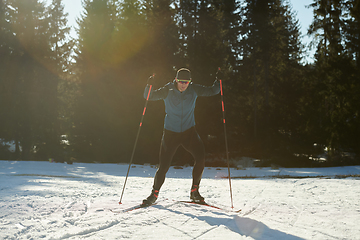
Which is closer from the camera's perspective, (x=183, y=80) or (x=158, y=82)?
(x=183, y=80)

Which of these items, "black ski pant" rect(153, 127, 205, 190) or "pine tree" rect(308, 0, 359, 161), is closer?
"black ski pant" rect(153, 127, 205, 190)

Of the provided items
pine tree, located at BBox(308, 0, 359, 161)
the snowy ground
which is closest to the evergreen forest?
pine tree, located at BBox(308, 0, 359, 161)

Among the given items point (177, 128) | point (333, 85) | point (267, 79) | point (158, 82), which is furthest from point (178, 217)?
point (267, 79)

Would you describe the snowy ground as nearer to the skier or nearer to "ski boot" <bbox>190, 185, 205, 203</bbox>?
"ski boot" <bbox>190, 185, 205, 203</bbox>

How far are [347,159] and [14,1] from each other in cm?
2348

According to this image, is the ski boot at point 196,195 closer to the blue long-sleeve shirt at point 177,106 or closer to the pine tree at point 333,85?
the blue long-sleeve shirt at point 177,106

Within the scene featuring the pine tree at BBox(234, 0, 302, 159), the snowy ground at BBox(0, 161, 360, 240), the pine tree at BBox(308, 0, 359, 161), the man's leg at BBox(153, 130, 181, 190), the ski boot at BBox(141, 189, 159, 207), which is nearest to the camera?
the snowy ground at BBox(0, 161, 360, 240)

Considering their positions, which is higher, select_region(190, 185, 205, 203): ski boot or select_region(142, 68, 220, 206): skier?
select_region(142, 68, 220, 206): skier

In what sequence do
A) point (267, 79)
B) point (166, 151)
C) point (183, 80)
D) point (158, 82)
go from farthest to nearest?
1. point (267, 79)
2. point (158, 82)
3. point (166, 151)
4. point (183, 80)

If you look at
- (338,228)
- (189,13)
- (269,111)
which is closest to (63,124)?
(189,13)

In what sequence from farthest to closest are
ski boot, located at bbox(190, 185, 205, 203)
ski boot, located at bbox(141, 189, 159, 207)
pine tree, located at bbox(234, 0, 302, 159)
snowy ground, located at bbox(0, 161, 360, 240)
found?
pine tree, located at bbox(234, 0, 302, 159) < ski boot, located at bbox(190, 185, 205, 203) < ski boot, located at bbox(141, 189, 159, 207) < snowy ground, located at bbox(0, 161, 360, 240)

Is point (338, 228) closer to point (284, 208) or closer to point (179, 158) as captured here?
point (284, 208)

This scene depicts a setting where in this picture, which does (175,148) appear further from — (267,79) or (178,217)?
(267,79)

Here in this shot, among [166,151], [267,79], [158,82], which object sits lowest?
[166,151]
